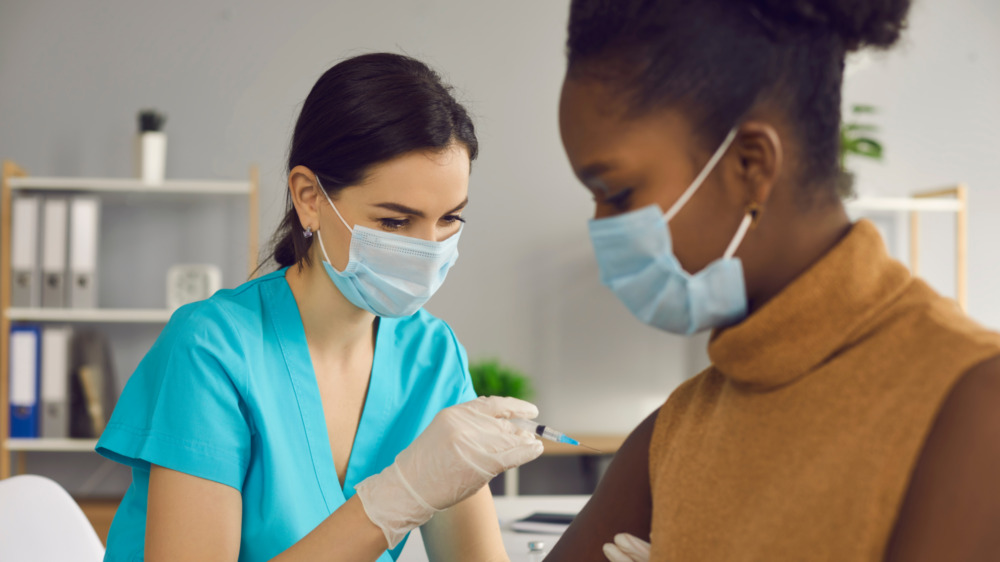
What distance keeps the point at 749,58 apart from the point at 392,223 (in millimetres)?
642

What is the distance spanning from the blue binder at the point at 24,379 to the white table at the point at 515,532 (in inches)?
61.6

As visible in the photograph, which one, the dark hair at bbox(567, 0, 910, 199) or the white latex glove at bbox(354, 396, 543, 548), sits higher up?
the dark hair at bbox(567, 0, 910, 199)

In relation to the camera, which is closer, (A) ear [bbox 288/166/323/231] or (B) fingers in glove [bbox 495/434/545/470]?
(B) fingers in glove [bbox 495/434/545/470]

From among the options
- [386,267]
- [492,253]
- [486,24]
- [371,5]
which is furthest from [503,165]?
[386,267]

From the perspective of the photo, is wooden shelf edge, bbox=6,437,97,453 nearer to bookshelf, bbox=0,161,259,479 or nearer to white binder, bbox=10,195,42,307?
bookshelf, bbox=0,161,259,479

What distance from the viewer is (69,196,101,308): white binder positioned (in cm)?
245

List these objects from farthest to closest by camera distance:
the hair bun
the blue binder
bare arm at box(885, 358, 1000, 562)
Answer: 1. the blue binder
2. the hair bun
3. bare arm at box(885, 358, 1000, 562)

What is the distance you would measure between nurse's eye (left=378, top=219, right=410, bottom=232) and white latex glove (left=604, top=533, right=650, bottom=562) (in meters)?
0.53

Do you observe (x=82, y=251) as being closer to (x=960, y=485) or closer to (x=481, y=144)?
(x=481, y=144)

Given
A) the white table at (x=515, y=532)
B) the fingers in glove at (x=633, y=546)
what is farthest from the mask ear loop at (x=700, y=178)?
the white table at (x=515, y=532)

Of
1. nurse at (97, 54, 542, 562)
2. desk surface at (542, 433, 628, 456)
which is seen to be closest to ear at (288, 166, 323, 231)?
nurse at (97, 54, 542, 562)

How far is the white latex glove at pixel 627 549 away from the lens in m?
0.76

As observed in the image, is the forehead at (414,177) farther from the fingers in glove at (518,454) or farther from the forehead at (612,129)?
the forehead at (612,129)

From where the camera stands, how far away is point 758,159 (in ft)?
1.86
